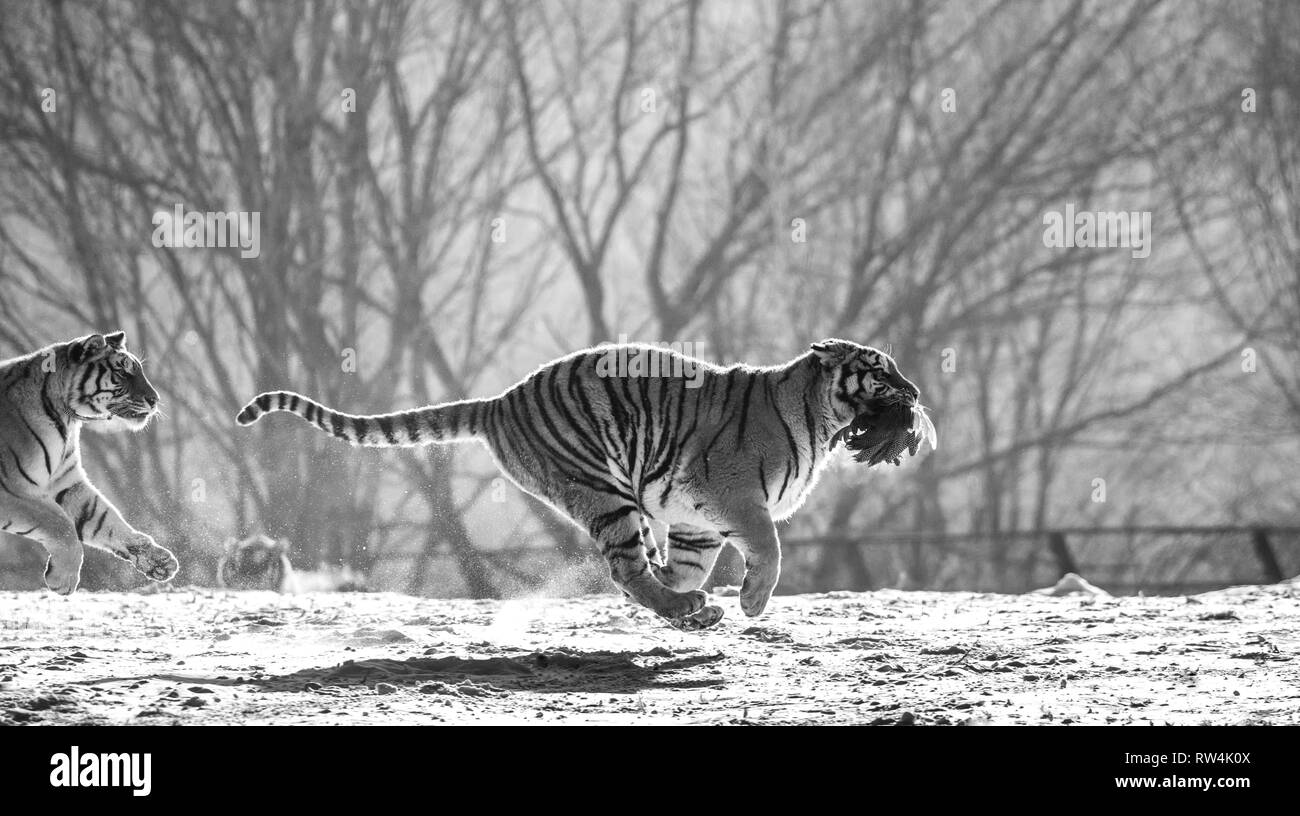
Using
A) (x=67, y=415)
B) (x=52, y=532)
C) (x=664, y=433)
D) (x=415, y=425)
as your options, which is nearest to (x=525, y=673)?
(x=664, y=433)

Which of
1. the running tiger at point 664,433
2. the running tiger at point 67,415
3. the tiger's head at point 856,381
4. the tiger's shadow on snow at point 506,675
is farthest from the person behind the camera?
the running tiger at point 67,415

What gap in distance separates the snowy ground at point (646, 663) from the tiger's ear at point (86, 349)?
4.21 ft

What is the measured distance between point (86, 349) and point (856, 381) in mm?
3842

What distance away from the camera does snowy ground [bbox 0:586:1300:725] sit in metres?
5.38

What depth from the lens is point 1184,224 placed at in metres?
22.7

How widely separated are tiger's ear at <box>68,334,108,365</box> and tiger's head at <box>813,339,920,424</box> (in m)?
3.60

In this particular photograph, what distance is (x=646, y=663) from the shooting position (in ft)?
21.4

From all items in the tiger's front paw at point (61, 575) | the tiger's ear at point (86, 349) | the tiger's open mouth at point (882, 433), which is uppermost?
the tiger's ear at point (86, 349)

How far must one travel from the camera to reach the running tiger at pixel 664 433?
697 cm

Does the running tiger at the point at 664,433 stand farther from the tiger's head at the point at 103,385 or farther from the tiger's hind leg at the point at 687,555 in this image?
the tiger's head at the point at 103,385

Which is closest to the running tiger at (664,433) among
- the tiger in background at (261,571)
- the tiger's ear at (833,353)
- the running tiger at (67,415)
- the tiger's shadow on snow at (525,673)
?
the tiger's ear at (833,353)

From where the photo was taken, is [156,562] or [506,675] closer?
[506,675]

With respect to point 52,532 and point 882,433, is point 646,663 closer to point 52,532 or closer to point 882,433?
point 882,433
